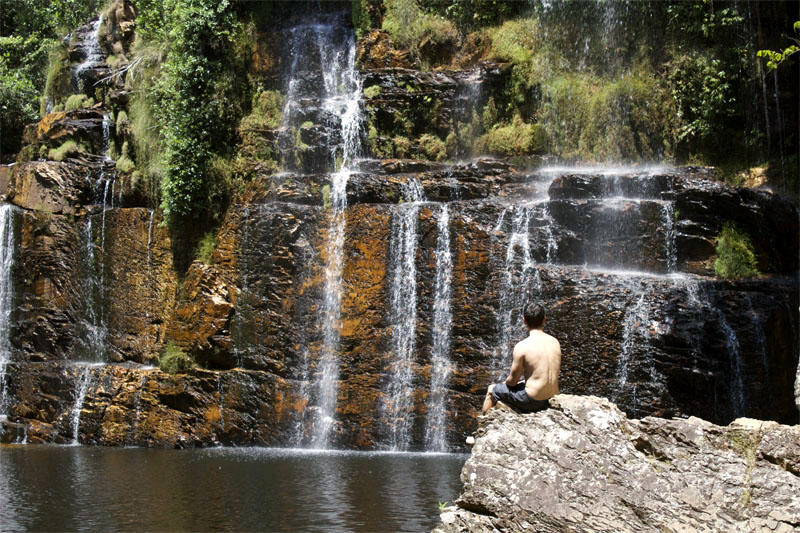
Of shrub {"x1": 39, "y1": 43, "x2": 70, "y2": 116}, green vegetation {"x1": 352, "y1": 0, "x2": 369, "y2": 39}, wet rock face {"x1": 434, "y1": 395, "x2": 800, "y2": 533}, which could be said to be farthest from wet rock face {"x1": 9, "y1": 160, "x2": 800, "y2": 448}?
wet rock face {"x1": 434, "y1": 395, "x2": 800, "y2": 533}

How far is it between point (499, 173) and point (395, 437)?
587 centimetres

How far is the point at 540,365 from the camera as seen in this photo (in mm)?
5004

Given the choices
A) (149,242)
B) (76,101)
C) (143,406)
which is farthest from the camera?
(76,101)

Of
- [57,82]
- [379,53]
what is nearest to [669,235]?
[379,53]

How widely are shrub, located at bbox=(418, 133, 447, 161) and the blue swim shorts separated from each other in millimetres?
12277

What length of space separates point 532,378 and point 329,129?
12.7 meters

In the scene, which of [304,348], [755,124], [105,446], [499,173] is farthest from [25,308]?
[755,124]

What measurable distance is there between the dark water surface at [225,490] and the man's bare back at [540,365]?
8.23 ft

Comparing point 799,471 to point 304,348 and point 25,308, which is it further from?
point 25,308

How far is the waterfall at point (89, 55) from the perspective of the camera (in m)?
19.2

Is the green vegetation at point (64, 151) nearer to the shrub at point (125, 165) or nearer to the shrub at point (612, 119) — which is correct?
the shrub at point (125, 165)

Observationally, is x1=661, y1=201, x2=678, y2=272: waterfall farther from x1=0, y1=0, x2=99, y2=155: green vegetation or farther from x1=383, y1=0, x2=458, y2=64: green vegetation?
x1=0, y1=0, x2=99, y2=155: green vegetation

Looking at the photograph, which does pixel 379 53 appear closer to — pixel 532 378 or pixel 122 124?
pixel 122 124

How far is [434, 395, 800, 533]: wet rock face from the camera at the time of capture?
4.19 m
